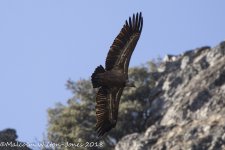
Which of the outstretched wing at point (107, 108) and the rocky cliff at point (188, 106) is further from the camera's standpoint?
the rocky cliff at point (188, 106)

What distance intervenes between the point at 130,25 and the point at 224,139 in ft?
56.2

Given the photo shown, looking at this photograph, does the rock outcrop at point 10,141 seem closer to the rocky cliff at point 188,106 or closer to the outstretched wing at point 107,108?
the rocky cliff at point 188,106

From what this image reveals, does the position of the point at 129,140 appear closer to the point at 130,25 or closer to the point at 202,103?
the point at 202,103

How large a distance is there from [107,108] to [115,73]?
1812 mm

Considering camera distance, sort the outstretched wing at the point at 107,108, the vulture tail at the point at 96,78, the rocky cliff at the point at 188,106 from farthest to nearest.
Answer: the rocky cliff at the point at 188,106
the outstretched wing at the point at 107,108
the vulture tail at the point at 96,78

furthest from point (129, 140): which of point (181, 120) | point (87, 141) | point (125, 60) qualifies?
point (125, 60)

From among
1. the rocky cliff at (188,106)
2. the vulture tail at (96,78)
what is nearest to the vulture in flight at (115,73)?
the vulture tail at (96,78)

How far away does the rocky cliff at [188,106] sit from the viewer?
4734 cm

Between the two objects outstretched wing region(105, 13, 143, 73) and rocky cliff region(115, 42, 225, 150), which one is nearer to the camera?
outstretched wing region(105, 13, 143, 73)

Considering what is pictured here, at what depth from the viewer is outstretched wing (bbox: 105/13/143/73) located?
3014 cm

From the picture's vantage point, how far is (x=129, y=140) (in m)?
49.8

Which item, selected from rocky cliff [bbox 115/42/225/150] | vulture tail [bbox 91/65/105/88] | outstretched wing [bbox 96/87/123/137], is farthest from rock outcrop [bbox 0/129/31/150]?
vulture tail [bbox 91/65/105/88]

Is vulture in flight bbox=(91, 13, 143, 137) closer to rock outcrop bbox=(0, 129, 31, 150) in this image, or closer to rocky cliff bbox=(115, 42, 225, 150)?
rock outcrop bbox=(0, 129, 31, 150)

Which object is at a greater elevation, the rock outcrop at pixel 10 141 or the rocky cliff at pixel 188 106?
the rocky cliff at pixel 188 106
